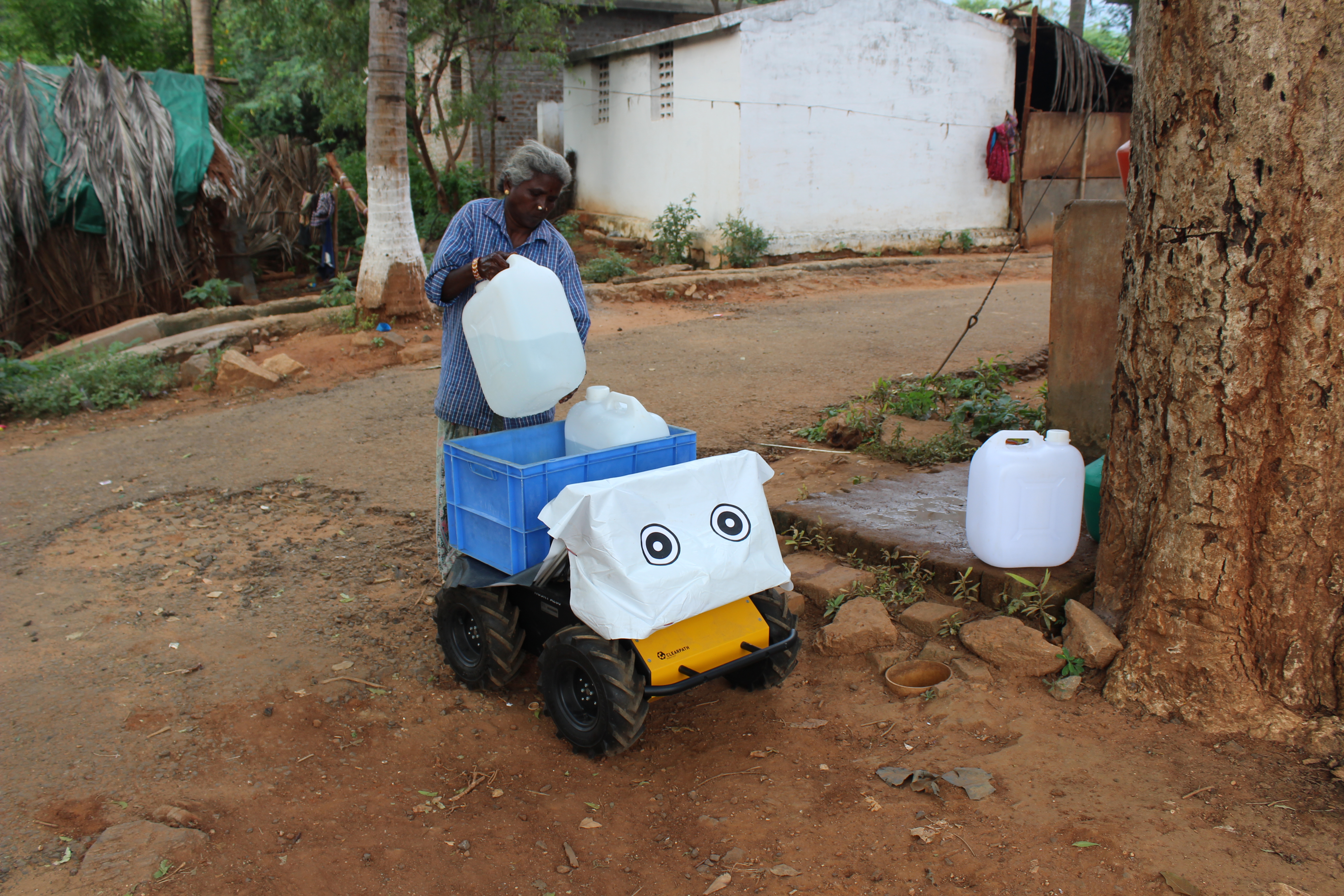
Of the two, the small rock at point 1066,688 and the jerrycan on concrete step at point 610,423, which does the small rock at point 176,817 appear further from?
the small rock at point 1066,688

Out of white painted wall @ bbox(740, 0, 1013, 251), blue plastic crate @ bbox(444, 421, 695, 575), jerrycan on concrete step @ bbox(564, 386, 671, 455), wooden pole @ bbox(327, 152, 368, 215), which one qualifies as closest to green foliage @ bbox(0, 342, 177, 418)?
wooden pole @ bbox(327, 152, 368, 215)

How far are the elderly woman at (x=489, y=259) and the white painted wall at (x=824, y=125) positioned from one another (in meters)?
9.36

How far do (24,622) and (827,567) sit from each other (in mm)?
2994

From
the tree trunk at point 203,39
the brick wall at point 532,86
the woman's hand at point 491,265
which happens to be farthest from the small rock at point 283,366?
the brick wall at point 532,86

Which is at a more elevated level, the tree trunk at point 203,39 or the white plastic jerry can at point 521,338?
the tree trunk at point 203,39

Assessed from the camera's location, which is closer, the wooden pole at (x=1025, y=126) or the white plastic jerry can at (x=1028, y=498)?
the white plastic jerry can at (x=1028, y=498)

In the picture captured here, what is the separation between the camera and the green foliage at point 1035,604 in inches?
119

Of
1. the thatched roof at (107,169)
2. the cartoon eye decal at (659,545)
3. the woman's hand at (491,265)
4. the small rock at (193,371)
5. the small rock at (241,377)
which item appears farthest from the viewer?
the thatched roof at (107,169)

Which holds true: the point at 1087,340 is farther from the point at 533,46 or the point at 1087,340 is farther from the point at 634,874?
the point at 533,46

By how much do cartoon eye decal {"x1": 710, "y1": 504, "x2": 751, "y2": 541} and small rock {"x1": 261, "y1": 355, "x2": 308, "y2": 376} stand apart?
609cm

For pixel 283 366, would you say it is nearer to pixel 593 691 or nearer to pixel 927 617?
pixel 593 691

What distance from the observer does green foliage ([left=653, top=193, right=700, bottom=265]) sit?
1258 cm

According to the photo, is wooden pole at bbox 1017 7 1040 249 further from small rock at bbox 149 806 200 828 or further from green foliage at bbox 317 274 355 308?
small rock at bbox 149 806 200 828

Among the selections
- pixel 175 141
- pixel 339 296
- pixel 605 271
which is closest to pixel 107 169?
pixel 175 141
